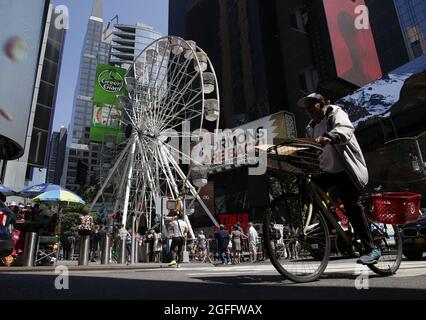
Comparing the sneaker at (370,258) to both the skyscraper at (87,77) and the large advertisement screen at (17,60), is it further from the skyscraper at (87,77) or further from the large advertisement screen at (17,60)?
the skyscraper at (87,77)

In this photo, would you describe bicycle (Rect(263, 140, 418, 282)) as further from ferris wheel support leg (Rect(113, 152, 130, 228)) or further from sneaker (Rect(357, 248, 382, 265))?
ferris wheel support leg (Rect(113, 152, 130, 228))

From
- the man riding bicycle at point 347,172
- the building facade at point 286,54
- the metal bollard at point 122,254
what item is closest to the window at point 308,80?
the building facade at point 286,54

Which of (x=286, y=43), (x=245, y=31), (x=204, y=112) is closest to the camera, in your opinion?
(x=204, y=112)

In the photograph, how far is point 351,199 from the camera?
3.85 meters

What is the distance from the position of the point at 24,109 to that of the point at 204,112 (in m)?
11.4

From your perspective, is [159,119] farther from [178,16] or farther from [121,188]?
[178,16]

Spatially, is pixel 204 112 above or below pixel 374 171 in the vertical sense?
above

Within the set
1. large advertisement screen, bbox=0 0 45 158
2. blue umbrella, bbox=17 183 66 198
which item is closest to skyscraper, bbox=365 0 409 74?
large advertisement screen, bbox=0 0 45 158

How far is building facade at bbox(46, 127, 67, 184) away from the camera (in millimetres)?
135000

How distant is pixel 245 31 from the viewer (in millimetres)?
49781

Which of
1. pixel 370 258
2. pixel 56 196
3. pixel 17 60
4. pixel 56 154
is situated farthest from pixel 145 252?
pixel 56 154
